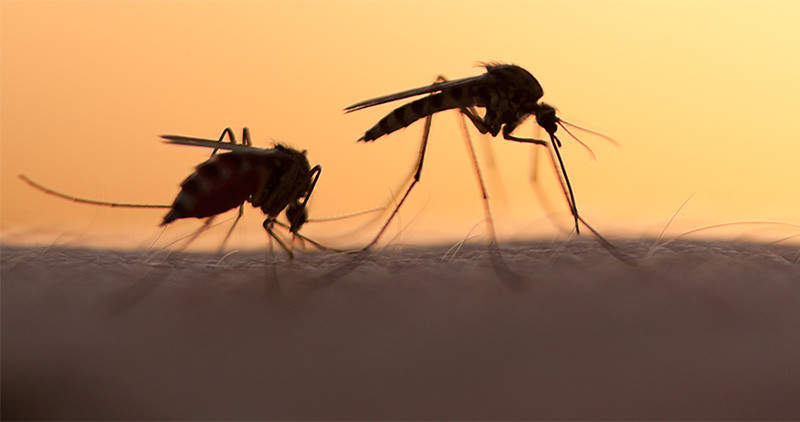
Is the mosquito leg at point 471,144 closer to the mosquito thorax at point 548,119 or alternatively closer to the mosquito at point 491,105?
the mosquito at point 491,105

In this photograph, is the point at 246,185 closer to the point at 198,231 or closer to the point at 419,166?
the point at 198,231

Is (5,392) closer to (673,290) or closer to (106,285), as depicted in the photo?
(106,285)

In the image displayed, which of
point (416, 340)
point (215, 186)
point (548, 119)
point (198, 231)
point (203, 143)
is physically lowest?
point (416, 340)

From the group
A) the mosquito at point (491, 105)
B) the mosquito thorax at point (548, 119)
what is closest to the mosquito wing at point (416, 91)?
the mosquito at point (491, 105)

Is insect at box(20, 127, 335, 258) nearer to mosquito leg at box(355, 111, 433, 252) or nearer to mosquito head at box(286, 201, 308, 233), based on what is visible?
mosquito head at box(286, 201, 308, 233)

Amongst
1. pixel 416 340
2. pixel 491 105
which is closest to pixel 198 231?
pixel 416 340
